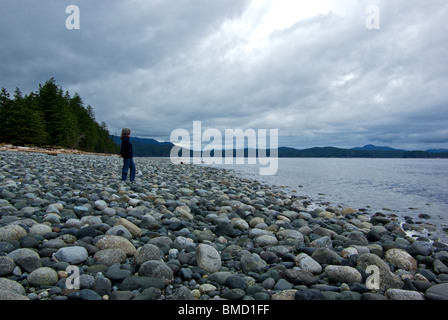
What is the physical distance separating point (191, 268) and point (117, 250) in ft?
3.34

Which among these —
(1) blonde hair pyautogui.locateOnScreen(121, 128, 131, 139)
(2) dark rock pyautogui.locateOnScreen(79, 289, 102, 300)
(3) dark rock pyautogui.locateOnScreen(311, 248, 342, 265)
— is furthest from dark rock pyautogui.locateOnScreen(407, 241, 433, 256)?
(1) blonde hair pyautogui.locateOnScreen(121, 128, 131, 139)

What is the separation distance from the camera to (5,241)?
358 centimetres

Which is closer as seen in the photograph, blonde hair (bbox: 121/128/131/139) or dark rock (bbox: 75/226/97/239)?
dark rock (bbox: 75/226/97/239)

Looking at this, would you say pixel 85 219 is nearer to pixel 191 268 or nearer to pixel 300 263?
pixel 191 268

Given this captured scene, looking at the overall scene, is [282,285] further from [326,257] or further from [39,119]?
[39,119]

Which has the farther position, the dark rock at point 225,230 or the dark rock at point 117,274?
the dark rock at point 225,230

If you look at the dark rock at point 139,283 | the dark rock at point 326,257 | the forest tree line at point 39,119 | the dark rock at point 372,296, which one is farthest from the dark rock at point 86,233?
the forest tree line at point 39,119

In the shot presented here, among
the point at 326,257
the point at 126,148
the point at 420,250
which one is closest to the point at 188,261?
the point at 326,257

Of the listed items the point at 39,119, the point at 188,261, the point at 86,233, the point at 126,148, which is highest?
the point at 39,119

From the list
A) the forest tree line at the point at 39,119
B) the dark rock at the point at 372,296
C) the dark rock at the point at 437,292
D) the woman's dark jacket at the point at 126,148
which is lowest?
the dark rock at the point at 437,292

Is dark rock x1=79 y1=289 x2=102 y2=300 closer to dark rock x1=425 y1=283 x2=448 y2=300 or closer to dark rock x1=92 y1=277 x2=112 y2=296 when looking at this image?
dark rock x1=92 y1=277 x2=112 y2=296

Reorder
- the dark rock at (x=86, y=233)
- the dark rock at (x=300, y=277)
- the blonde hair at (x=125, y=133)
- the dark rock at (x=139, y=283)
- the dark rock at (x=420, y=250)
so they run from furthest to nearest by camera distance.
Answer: the blonde hair at (x=125, y=133) → the dark rock at (x=420, y=250) → the dark rock at (x=86, y=233) → the dark rock at (x=300, y=277) → the dark rock at (x=139, y=283)

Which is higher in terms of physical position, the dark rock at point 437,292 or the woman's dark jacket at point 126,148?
the woman's dark jacket at point 126,148

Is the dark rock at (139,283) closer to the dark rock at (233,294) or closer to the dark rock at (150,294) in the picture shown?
the dark rock at (150,294)
